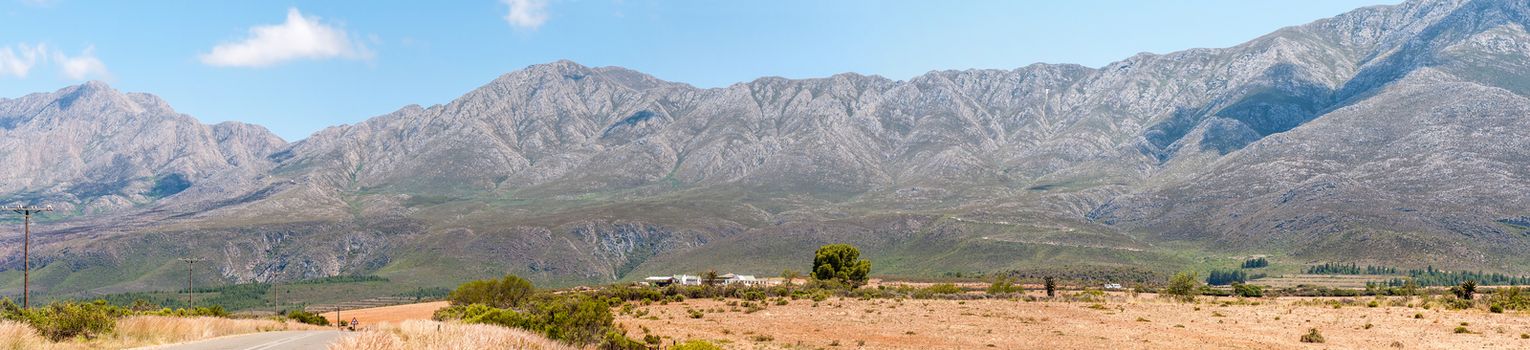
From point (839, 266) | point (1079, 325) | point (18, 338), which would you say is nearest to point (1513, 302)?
point (1079, 325)

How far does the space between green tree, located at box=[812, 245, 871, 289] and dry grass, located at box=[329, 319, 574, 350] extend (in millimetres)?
73946

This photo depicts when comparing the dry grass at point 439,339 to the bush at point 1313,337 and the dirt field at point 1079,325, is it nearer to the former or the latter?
the dirt field at point 1079,325

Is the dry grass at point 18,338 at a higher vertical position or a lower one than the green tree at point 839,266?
higher

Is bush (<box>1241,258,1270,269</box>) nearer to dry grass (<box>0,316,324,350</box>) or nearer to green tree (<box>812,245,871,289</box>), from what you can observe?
green tree (<box>812,245,871,289</box>)

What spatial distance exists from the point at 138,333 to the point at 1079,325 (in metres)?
33.7

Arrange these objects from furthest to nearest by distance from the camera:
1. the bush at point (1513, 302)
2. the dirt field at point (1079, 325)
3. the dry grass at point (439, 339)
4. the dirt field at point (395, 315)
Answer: the dirt field at point (395, 315)
the bush at point (1513, 302)
the dirt field at point (1079, 325)
the dry grass at point (439, 339)

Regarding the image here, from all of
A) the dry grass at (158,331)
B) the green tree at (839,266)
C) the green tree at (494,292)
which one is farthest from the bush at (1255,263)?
the dry grass at (158,331)

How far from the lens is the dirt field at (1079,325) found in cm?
3544

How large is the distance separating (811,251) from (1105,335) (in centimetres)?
14784

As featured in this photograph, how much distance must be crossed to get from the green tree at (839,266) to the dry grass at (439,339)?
73946mm

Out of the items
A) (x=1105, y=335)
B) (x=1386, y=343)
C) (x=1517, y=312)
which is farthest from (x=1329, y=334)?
(x=1517, y=312)

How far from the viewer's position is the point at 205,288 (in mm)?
186250

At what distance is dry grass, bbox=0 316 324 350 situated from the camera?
20788 millimetres

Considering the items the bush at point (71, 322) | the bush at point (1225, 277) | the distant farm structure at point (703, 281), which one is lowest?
the bush at point (1225, 277)
